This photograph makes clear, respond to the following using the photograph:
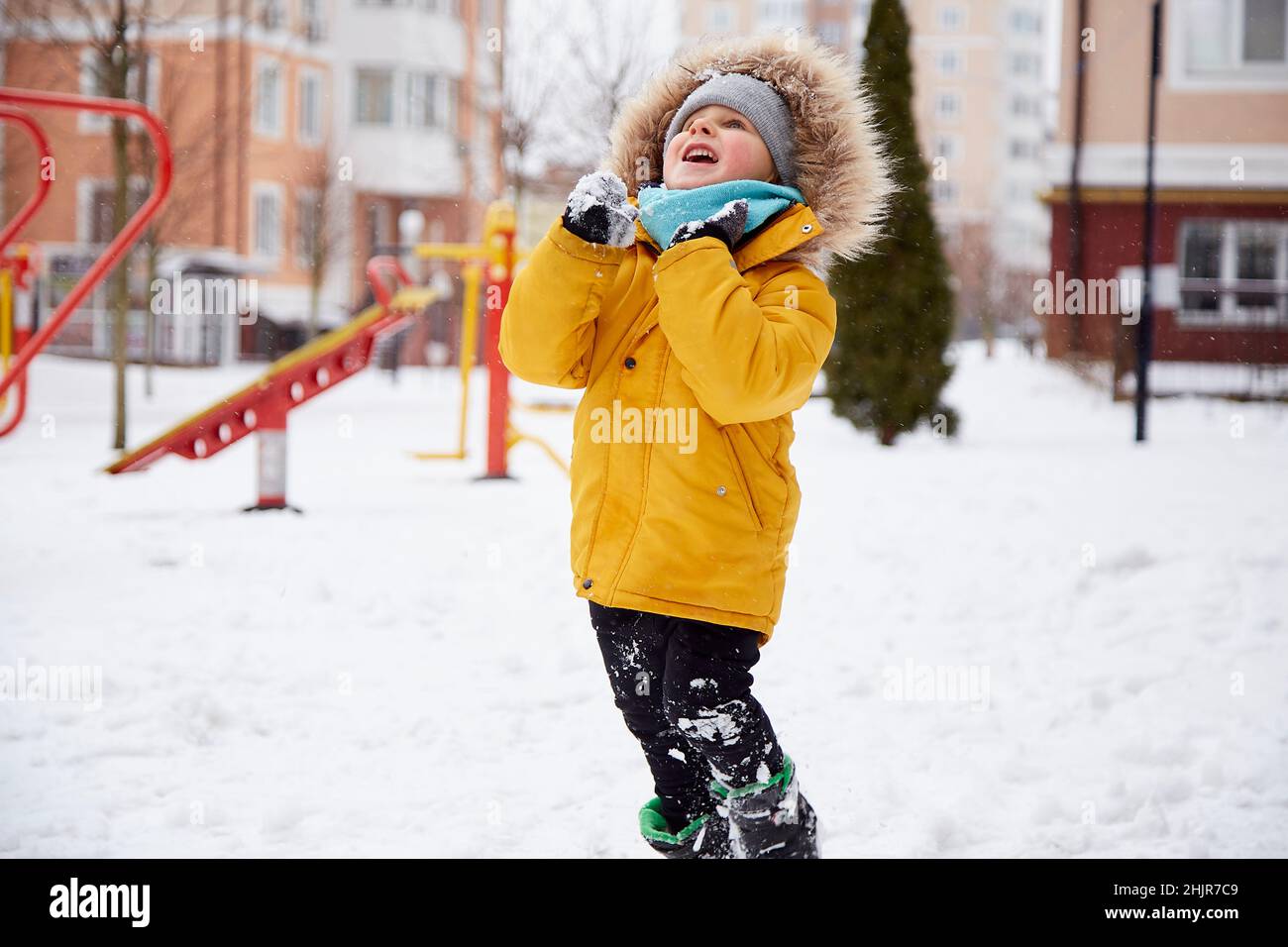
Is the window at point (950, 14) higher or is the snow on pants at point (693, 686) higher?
the window at point (950, 14)

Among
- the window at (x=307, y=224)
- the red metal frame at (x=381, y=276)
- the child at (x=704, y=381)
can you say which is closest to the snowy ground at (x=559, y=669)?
the child at (x=704, y=381)

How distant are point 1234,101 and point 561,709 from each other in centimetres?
1760

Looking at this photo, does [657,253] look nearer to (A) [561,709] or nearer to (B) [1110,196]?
(A) [561,709]

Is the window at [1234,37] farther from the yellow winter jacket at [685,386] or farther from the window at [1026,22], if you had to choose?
the window at [1026,22]

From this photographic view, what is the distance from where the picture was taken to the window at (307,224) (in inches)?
835

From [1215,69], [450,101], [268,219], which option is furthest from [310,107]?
[1215,69]

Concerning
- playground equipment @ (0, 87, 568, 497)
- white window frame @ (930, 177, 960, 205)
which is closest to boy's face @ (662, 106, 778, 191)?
playground equipment @ (0, 87, 568, 497)

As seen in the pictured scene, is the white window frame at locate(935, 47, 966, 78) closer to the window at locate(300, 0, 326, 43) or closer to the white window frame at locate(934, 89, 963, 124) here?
the white window frame at locate(934, 89, 963, 124)

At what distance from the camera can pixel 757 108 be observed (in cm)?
246

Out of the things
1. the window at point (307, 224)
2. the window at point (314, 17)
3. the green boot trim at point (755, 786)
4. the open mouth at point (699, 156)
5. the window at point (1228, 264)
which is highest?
the window at point (314, 17)

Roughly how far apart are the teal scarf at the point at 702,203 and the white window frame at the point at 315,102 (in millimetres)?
25777

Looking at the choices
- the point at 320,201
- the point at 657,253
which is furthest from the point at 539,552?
the point at 320,201

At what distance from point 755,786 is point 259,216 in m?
26.3

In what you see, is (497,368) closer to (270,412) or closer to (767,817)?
(270,412)
